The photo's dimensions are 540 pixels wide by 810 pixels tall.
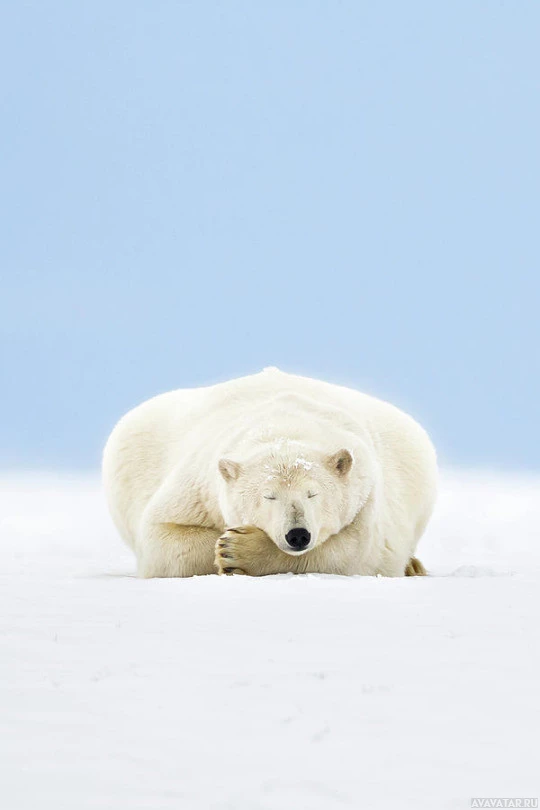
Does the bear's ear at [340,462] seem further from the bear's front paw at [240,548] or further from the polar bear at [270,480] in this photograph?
the bear's front paw at [240,548]

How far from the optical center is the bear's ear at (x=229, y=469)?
9.52m

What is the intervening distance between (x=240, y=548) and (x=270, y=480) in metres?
0.63

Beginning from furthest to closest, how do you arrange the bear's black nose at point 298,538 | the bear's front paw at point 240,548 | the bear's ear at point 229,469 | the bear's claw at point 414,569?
the bear's claw at point 414,569 < the bear's ear at point 229,469 < the bear's front paw at point 240,548 < the bear's black nose at point 298,538

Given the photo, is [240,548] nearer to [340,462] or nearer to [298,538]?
[298,538]

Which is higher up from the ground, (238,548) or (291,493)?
(291,493)

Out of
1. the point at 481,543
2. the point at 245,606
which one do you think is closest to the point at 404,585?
the point at 245,606

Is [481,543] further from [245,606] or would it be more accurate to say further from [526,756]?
[526,756]

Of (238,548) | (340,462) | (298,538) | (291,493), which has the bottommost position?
(238,548)

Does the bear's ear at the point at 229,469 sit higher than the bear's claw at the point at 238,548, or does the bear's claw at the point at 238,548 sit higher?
the bear's ear at the point at 229,469

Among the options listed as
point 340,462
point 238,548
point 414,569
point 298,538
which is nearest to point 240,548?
point 238,548

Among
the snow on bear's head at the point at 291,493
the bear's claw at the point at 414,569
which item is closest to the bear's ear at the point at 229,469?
the snow on bear's head at the point at 291,493

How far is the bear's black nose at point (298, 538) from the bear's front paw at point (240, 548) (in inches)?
18.1

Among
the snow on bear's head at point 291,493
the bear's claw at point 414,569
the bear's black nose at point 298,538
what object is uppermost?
the snow on bear's head at point 291,493

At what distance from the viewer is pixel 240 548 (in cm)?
939
